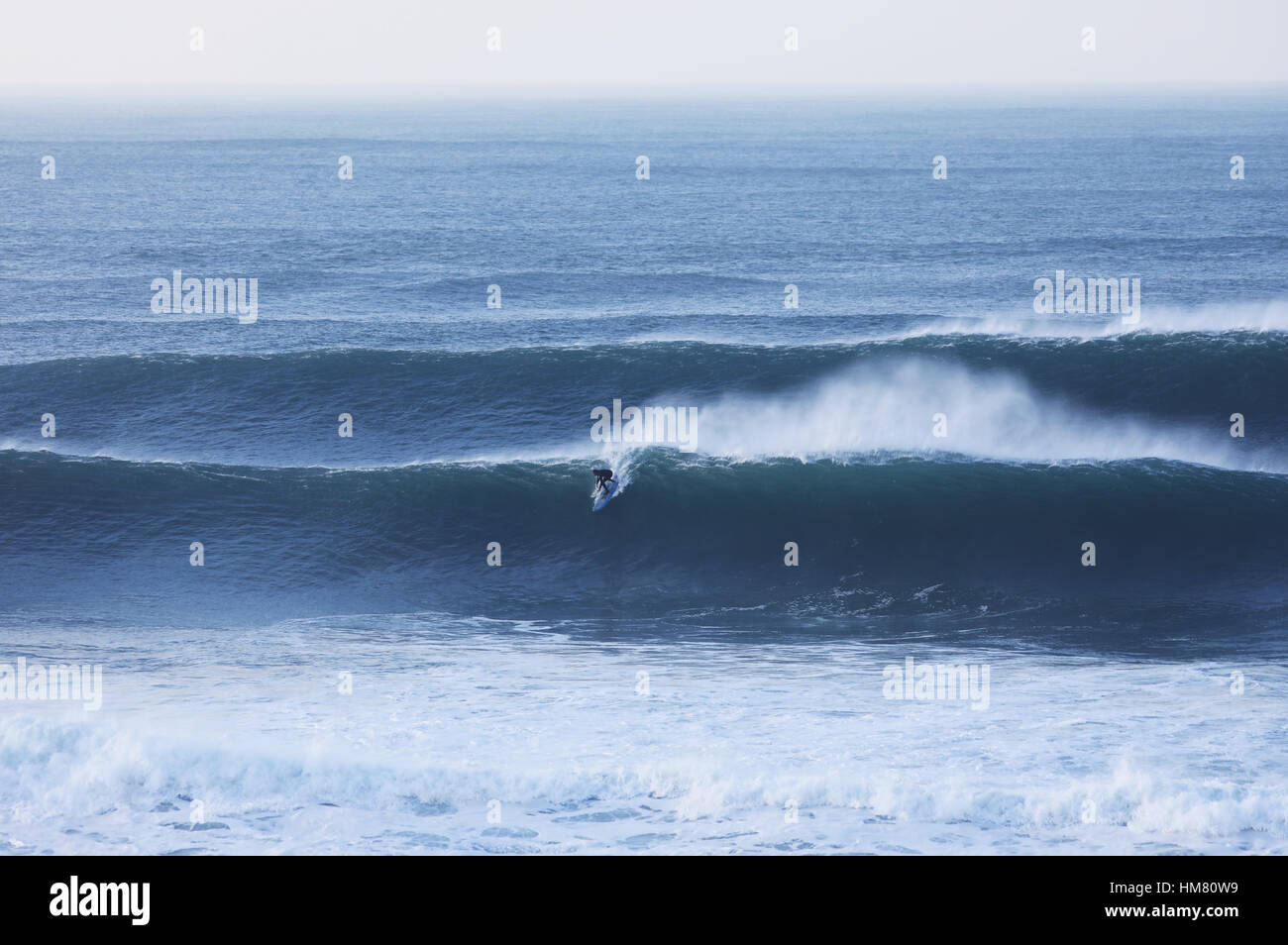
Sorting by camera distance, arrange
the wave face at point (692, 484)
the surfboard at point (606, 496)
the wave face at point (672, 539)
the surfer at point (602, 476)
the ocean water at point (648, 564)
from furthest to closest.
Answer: the surfboard at point (606, 496) < the surfer at point (602, 476) < the wave face at point (692, 484) < the wave face at point (672, 539) < the ocean water at point (648, 564)

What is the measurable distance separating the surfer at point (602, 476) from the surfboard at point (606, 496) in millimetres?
73

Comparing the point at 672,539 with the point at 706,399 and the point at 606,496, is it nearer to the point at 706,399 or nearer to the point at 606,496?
the point at 606,496

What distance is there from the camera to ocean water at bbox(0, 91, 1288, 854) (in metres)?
11.5

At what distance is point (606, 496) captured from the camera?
20156 mm

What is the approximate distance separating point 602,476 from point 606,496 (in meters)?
0.36

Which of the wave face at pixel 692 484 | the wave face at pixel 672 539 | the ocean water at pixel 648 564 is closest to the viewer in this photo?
the ocean water at pixel 648 564

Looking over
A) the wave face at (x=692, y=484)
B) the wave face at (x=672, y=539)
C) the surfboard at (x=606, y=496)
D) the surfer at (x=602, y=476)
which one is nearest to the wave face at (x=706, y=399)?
the wave face at (x=692, y=484)

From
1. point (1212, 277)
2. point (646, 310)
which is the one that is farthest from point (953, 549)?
point (1212, 277)

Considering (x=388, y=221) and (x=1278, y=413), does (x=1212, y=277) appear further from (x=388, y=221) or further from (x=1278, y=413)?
(x=388, y=221)

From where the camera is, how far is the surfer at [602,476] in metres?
20.0

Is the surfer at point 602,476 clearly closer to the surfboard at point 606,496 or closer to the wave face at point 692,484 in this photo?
the surfboard at point 606,496

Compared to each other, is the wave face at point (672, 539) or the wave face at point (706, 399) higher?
the wave face at point (706, 399)

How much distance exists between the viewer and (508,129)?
12631 centimetres

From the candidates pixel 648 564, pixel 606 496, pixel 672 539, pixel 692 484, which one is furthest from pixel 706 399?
pixel 648 564
